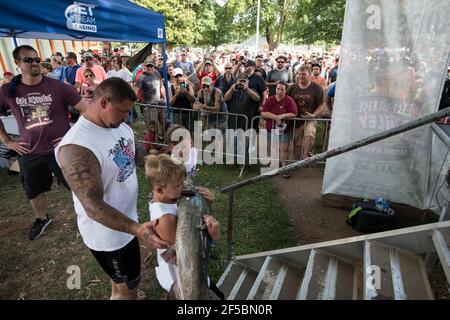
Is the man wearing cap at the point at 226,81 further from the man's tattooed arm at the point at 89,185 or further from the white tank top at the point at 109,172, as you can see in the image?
the man's tattooed arm at the point at 89,185

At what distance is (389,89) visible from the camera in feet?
13.8

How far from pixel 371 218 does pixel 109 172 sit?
365 cm

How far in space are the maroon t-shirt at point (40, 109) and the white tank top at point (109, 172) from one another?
6.91ft

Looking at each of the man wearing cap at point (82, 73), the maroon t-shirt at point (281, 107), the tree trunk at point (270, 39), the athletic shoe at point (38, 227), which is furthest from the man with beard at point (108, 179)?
the tree trunk at point (270, 39)

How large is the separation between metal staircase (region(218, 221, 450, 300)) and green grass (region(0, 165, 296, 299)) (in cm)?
74

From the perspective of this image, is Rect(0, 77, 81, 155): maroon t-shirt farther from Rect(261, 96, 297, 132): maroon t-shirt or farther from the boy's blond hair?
Rect(261, 96, 297, 132): maroon t-shirt

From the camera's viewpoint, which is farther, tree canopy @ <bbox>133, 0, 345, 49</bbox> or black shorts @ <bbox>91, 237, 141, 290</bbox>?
tree canopy @ <bbox>133, 0, 345, 49</bbox>

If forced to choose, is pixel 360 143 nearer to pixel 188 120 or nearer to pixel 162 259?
pixel 162 259

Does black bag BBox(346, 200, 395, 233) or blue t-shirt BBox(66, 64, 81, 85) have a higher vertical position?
blue t-shirt BBox(66, 64, 81, 85)

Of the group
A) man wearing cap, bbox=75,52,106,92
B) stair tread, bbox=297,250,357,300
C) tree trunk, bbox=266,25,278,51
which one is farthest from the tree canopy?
stair tread, bbox=297,250,357,300

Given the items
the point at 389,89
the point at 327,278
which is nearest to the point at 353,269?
the point at 327,278

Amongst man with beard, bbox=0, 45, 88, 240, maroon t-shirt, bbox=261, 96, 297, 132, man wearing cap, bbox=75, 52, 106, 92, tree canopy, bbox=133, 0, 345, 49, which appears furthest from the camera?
tree canopy, bbox=133, 0, 345, 49

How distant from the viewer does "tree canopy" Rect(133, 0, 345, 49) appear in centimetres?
1989
